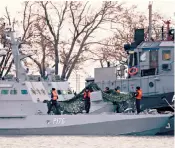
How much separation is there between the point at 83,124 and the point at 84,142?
433 centimetres

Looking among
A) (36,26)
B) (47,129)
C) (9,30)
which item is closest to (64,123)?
(47,129)

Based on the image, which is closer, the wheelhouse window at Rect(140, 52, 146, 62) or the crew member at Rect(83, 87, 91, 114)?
the crew member at Rect(83, 87, 91, 114)

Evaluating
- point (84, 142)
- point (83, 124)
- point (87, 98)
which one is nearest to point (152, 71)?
point (87, 98)

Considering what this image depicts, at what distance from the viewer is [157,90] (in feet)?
214

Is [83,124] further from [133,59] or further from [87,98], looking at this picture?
[133,59]

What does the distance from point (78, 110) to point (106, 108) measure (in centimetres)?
133

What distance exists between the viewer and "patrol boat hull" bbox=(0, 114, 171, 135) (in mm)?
63250

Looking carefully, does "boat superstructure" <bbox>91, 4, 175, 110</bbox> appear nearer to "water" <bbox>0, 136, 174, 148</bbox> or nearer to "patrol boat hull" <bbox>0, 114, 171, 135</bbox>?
"patrol boat hull" <bbox>0, 114, 171, 135</bbox>

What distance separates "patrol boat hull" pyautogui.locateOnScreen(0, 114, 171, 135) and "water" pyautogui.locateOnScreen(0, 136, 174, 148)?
41.7 inches

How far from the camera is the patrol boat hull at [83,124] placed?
63.2 metres

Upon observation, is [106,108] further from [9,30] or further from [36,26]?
[36,26]

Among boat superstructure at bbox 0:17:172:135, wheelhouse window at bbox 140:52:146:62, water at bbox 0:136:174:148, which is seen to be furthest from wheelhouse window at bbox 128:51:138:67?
water at bbox 0:136:174:148

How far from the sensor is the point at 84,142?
59.4 m

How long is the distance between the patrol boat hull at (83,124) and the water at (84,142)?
106 centimetres
